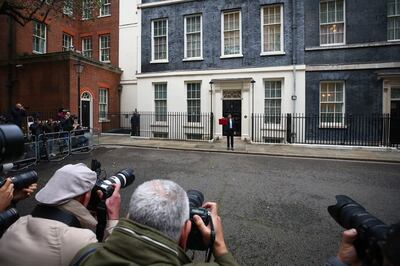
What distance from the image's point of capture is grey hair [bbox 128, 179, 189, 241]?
1310mm

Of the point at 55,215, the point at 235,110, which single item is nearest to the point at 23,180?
the point at 55,215

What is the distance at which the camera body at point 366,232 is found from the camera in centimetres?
124

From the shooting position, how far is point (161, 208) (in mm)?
1332

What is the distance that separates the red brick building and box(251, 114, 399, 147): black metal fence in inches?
440

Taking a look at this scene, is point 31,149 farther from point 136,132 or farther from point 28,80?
point 28,80

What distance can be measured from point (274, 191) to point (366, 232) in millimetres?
5228

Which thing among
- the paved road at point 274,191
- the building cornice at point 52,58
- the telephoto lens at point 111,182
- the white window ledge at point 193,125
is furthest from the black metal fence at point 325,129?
the telephoto lens at point 111,182

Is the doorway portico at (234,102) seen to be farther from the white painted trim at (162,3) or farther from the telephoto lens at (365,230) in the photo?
the telephoto lens at (365,230)

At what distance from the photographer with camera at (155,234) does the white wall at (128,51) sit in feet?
71.1

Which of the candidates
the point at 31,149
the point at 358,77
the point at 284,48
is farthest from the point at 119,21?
the point at 358,77

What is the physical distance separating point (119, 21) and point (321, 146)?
18881 mm

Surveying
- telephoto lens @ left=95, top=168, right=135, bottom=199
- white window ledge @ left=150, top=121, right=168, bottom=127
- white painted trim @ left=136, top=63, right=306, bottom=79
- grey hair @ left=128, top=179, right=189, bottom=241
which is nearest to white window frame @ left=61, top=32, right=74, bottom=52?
white painted trim @ left=136, top=63, right=306, bottom=79

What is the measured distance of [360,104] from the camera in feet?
47.6

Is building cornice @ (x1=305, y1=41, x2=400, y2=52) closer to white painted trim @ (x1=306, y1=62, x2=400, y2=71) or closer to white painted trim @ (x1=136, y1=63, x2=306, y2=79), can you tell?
white painted trim @ (x1=306, y1=62, x2=400, y2=71)
